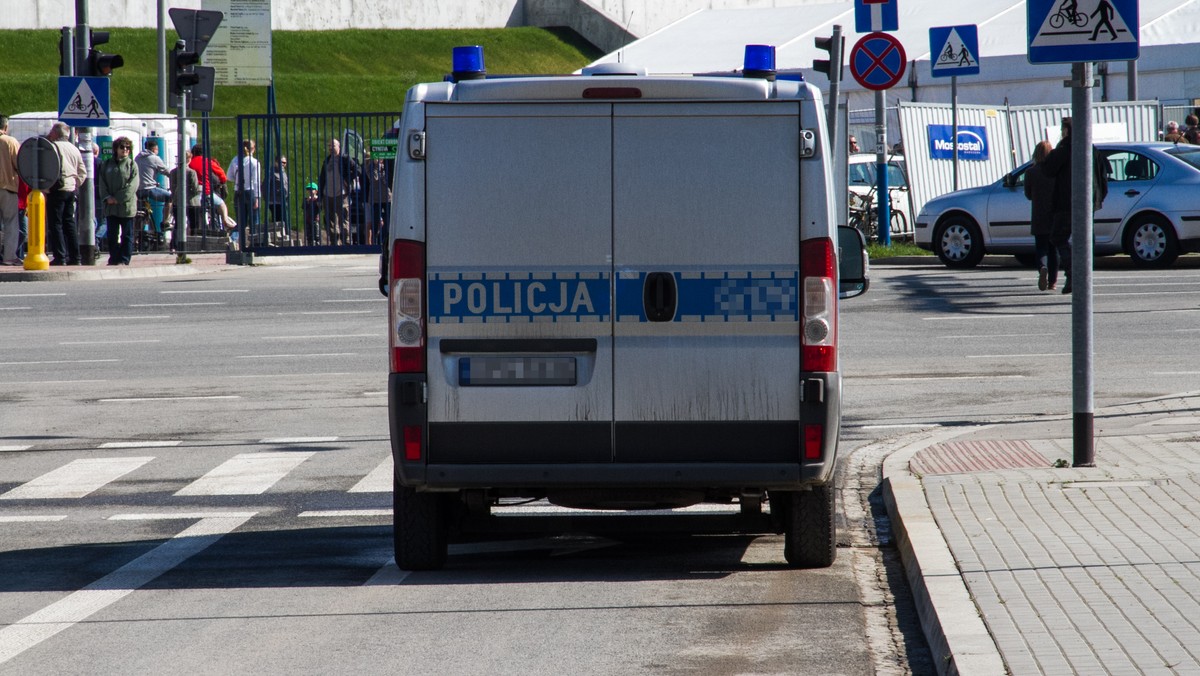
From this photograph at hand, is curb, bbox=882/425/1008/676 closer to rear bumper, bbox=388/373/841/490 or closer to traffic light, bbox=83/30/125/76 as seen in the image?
rear bumper, bbox=388/373/841/490

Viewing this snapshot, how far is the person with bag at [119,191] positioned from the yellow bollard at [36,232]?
3.96 ft

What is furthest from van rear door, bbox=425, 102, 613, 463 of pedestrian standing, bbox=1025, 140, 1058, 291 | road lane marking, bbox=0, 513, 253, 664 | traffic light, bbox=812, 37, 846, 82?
pedestrian standing, bbox=1025, 140, 1058, 291

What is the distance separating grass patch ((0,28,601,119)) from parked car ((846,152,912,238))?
2276cm

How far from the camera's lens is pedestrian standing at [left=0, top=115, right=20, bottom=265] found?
25875mm

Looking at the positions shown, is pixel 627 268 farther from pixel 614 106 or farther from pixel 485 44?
pixel 485 44

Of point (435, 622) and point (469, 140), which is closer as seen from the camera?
point (435, 622)

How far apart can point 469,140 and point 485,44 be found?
205 ft

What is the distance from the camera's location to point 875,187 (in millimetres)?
32031

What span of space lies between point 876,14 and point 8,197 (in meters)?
12.8

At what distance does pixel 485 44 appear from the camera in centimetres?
6850

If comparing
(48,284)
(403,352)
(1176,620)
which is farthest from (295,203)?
(1176,620)

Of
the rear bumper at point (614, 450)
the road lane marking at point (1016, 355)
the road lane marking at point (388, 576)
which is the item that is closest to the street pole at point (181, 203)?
the road lane marking at point (1016, 355)

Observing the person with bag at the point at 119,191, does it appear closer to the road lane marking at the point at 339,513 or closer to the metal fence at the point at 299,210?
the metal fence at the point at 299,210

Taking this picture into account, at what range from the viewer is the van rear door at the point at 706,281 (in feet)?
23.2
